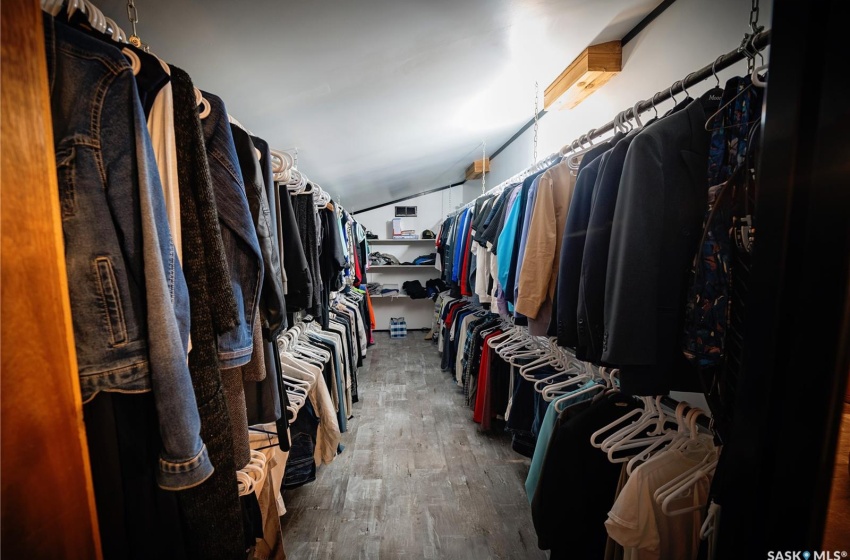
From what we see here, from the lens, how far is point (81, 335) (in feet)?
1.43

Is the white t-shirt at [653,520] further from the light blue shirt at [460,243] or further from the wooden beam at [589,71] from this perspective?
the light blue shirt at [460,243]

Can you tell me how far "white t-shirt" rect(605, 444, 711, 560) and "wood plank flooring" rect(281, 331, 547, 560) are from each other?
2.60 feet

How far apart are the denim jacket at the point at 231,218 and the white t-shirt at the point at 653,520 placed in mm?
1026

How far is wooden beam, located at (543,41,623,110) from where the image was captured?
1681mm

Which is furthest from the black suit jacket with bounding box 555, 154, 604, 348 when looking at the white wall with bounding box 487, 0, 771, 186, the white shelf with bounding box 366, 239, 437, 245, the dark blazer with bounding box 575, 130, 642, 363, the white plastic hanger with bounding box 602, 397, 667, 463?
the white shelf with bounding box 366, 239, 437, 245

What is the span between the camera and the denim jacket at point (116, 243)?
0.43 meters

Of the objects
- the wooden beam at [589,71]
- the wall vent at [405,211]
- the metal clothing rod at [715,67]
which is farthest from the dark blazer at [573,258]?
the wall vent at [405,211]

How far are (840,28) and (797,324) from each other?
293mm

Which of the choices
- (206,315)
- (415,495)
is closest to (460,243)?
(415,495)

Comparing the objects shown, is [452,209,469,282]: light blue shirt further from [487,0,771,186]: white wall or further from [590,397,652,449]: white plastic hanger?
[590,397,652,449]: white plastic hanger

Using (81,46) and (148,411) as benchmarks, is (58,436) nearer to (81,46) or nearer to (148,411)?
(148,411)

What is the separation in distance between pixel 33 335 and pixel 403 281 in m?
5.24

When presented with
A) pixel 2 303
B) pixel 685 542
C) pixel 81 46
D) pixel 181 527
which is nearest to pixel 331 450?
pixel 181 527

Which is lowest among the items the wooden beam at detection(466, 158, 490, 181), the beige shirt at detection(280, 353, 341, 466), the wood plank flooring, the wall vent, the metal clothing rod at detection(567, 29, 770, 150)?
the wood plank flooring
